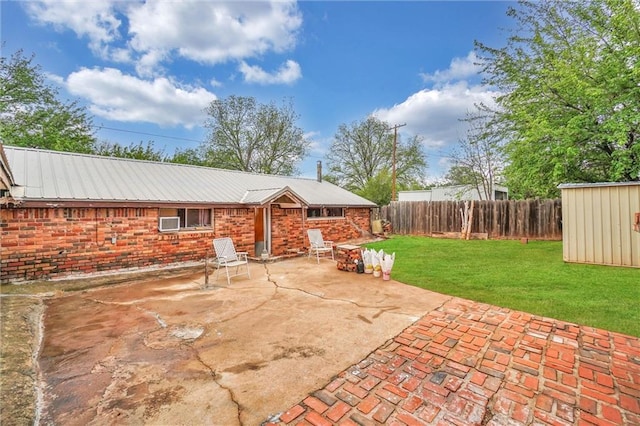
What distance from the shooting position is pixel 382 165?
26547mm

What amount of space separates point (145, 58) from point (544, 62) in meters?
16.3

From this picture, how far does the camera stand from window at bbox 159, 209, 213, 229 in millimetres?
8409

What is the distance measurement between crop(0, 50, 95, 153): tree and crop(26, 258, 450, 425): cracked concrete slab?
48.8ft

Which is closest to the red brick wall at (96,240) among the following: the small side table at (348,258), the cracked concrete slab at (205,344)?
the cracked concrete slab at (205,344)

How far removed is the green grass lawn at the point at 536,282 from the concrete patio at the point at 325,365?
59cm

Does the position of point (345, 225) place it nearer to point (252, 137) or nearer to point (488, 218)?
point (488, 218)

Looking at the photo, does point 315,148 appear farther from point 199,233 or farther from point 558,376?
point 558,376

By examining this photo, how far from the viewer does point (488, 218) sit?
1363 centimetres

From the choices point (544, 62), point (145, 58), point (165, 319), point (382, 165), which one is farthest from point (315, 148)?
point (165, 319)

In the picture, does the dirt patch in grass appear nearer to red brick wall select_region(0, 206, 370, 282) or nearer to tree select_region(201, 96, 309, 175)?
red brick wall select_region(0, 206, 370, 282)

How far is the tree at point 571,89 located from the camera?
8109 mm

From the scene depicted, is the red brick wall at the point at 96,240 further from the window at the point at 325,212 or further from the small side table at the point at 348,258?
the small side table at the point at 348,258

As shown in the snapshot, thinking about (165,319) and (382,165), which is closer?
(165,319)

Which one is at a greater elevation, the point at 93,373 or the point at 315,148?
the point at 315,148
